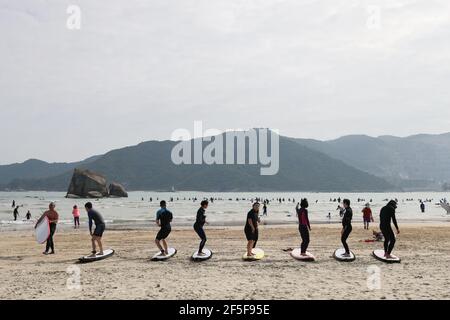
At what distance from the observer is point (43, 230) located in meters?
16.4

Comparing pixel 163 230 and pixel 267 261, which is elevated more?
pixel 163 230

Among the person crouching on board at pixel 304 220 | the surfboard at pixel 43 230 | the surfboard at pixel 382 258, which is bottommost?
the surfboard at pixel 382 258

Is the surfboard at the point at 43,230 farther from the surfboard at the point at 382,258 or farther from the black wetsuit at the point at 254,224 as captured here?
the surfboard at the point at 382,258

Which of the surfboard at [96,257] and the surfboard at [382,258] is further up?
the surfboard at [382,258]

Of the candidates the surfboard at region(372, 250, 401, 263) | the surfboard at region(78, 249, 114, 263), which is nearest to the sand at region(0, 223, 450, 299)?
the surfboard at region(372, 250, 401, 263)

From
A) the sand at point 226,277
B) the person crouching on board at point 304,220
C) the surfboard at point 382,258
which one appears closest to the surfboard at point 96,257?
the sand at point 226,277

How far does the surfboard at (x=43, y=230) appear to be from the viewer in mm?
16219

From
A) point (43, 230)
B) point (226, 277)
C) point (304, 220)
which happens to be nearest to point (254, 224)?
point (304, 220)

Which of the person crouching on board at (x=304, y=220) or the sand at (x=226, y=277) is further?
the person crouching on board at (x=304, y=220)
